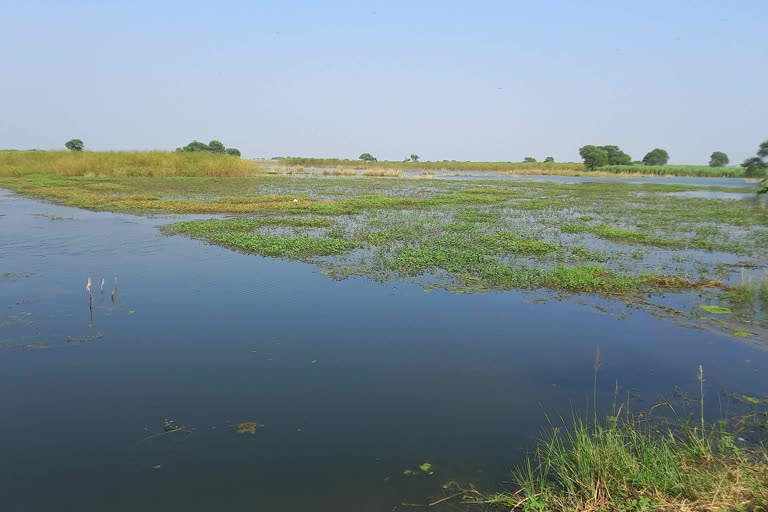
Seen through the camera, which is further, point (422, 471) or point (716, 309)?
point (716, 309)

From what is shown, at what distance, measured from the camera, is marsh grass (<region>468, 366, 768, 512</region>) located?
11.0ft

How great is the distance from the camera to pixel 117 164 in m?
42.9

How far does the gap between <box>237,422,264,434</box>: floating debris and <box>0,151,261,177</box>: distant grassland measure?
43335mm

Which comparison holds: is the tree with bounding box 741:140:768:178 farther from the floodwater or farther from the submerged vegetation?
the submerged vegetation

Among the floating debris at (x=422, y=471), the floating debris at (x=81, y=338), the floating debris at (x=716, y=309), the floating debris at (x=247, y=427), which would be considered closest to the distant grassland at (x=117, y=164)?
the floating debris at (x=81, y=338)

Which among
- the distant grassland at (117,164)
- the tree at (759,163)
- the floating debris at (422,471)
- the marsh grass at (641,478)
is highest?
the distant grassland at (117,164)

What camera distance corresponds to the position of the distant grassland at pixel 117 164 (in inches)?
1657

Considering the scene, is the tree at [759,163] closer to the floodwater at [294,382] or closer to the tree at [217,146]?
the floodwater at [294,382]

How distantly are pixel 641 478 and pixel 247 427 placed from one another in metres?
3.47

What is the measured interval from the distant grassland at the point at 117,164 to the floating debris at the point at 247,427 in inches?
1706

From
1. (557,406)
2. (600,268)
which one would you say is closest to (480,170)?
(600,268)

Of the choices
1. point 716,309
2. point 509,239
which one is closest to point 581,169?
point 509,239

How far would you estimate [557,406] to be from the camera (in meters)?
5.16

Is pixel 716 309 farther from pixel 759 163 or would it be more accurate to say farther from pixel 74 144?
pixel 74 144
